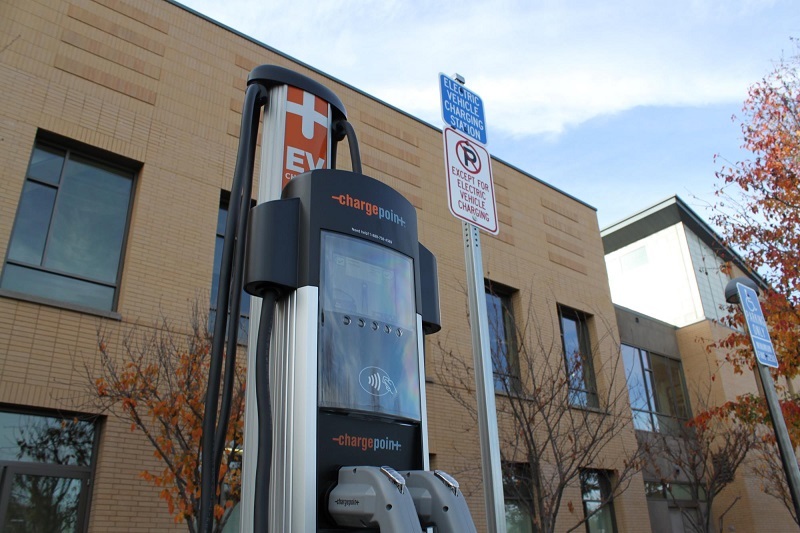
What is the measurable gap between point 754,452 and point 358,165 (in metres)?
21.8

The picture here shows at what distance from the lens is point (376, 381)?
8.04 feet

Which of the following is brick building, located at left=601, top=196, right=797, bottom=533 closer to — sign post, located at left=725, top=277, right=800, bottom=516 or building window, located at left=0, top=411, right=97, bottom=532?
sign post, located at left=725, top=277, right=800, bottom=516

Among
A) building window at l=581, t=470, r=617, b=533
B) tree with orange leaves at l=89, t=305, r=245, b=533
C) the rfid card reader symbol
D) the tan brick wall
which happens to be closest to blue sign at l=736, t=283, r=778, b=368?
the tan brick wall

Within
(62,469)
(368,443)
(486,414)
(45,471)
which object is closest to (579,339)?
(62,469)

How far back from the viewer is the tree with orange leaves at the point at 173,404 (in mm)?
7125

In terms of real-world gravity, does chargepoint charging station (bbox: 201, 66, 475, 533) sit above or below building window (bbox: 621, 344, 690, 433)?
below

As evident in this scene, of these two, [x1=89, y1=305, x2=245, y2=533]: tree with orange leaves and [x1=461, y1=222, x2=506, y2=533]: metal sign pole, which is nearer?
[x1=461, y1=222, x2=506, y2=533]: metal sign pole

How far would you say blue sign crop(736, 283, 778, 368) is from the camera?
860 cm

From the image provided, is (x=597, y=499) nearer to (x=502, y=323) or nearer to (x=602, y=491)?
(x=602, y=491)

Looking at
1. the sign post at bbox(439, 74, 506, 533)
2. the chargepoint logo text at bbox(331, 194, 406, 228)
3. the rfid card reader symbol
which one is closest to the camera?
the rfid card reader symbol

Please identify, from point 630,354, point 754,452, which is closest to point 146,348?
point 630,354

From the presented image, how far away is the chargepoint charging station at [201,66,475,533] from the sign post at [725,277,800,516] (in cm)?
744

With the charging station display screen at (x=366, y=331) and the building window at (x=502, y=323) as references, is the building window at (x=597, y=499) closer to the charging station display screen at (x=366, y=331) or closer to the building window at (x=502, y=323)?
the building window at (x=502, y=323)

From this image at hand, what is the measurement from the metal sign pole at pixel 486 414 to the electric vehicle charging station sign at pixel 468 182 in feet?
1.12
